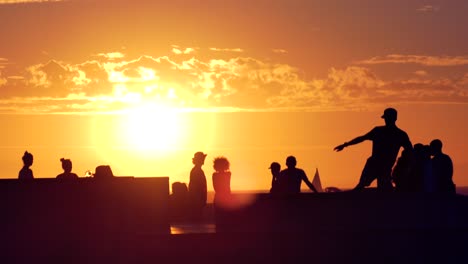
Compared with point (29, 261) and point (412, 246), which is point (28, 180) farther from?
point (412, 246)

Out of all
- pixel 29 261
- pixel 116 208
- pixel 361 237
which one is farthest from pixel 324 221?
pixel 29 261

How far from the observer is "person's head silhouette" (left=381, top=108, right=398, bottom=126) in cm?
2325

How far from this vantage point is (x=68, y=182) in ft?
75.9

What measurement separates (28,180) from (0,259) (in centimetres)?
171

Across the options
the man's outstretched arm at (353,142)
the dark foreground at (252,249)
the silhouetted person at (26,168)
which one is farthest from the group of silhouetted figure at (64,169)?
the man's outstretched arm at (353,142)

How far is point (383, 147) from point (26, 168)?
26.7 feet

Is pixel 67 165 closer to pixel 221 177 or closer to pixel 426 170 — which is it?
pixel 221 177

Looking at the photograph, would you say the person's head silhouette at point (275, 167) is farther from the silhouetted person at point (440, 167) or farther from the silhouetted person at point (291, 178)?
the silhouetted person at point (440, 167)

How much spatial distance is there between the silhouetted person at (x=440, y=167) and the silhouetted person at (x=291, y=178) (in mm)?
2883

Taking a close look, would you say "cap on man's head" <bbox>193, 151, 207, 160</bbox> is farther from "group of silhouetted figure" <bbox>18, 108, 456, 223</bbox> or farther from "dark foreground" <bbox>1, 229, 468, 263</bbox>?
"dark foreground" <bbox>1, 229, 468, 263</bbox>

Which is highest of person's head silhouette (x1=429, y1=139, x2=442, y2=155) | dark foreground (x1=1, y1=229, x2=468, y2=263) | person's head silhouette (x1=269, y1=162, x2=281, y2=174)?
person's head silhouette (x1=269, y1=162, x2=281, y2=174)

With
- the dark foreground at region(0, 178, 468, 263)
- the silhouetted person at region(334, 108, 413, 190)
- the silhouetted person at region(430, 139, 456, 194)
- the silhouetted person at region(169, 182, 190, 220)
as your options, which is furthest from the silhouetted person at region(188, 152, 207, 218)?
the silhouetted person at region(430, 139, 456, 194)

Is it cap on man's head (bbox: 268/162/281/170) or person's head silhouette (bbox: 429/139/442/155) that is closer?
person's head silhouette (bbox: 429/139/442/155)

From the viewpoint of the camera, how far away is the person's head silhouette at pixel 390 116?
76.3 ft
